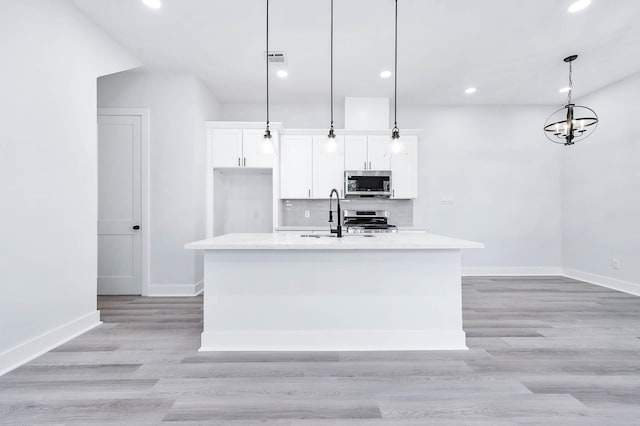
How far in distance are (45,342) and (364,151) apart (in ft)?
13.5

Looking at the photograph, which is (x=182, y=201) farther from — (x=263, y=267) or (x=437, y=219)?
(x=437, y=219)

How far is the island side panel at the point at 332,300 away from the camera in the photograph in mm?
2434

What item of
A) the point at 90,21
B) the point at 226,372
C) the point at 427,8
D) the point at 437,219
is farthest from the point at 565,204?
the point at 90,21

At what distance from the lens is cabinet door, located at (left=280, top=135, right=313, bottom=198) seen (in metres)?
4.65

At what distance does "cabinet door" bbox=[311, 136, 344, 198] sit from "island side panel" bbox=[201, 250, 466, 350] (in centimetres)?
232

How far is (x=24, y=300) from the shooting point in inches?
88.0

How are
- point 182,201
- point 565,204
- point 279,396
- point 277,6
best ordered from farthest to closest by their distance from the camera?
point 565,204, point 182,201, point 277,6, point 279,396

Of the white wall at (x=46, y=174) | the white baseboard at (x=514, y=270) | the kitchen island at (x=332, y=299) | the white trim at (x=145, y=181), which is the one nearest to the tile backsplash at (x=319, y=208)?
the white baseboard at (x=514, y=270)

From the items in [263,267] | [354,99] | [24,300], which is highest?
[354,99]

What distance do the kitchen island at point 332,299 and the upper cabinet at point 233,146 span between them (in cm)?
219

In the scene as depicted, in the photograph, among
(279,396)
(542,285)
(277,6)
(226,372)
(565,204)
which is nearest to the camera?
(279,396)

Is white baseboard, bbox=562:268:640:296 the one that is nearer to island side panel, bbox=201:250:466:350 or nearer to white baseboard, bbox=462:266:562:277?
white baseboard, bbox=462:266:562:277

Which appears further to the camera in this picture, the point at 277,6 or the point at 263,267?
the point at 277,6

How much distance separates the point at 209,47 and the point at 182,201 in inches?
73.6
